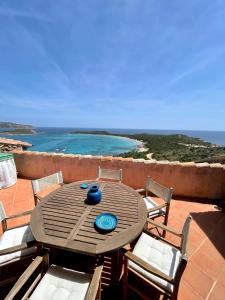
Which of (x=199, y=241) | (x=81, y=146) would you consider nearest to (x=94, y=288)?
(x=199, y=241)

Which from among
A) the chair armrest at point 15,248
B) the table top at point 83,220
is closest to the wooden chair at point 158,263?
the table top at point 83,220

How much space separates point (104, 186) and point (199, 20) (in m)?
4.74

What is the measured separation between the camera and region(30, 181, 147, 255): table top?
53.3 inches

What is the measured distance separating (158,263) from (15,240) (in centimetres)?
154

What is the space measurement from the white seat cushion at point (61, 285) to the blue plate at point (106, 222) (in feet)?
1.30

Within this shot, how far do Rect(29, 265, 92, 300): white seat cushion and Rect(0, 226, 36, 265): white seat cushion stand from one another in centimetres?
39

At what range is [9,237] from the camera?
1.85 metres

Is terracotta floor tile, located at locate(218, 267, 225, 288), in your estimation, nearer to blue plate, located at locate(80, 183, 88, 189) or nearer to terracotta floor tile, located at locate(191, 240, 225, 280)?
terracotta floor tile, located at locate(191, 240, 225, 280)

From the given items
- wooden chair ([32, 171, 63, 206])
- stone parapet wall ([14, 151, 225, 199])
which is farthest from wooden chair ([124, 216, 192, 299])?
stone parapet wall ([14, 151, 225, 199])

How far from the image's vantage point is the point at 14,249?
1.45 meters

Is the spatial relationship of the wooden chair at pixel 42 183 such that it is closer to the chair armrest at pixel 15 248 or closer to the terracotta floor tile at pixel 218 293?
the chair armrest at pixel 15 248

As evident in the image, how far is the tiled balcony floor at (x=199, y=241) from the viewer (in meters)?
1.74

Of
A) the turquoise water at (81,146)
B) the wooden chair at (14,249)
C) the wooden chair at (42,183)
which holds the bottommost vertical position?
the turquoise water at (81,146)

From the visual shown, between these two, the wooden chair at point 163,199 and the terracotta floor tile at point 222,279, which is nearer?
Result: the terracotta floor tile at point 222,279
